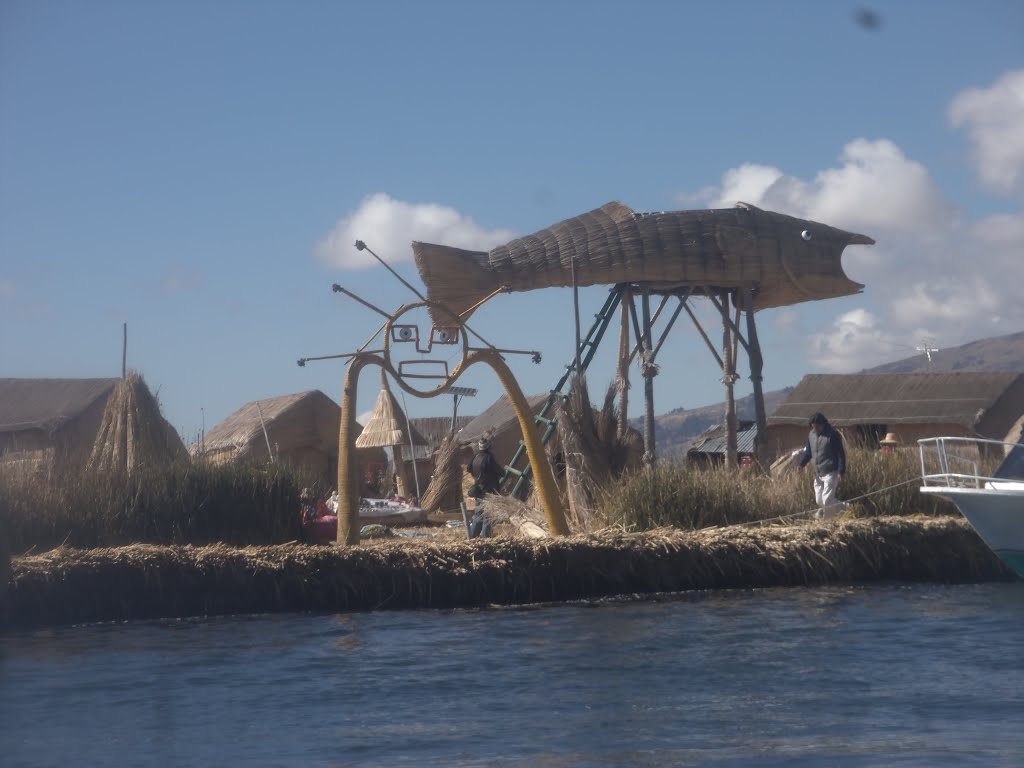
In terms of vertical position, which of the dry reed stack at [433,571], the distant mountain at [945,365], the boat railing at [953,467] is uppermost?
the distant mountain at [945,365]

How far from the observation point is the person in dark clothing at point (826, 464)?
13.3 meters

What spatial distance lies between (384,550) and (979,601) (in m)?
6.03

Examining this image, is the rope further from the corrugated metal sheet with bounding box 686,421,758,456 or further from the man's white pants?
the corrugated metal sheet with bounding box 686,421,758,456

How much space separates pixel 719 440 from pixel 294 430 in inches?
602

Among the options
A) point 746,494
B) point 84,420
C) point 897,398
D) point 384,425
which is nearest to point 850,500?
point 746,494

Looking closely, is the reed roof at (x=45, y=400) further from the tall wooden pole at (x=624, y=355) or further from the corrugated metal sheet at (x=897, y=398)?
the corrugated metal sheet at (x=897, y=398)

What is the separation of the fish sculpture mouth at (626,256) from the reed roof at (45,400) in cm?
1174

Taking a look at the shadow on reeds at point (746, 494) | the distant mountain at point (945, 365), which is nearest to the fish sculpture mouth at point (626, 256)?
the shadow on reeds at point (746, 494)

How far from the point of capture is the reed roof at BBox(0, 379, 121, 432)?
82.1 feet

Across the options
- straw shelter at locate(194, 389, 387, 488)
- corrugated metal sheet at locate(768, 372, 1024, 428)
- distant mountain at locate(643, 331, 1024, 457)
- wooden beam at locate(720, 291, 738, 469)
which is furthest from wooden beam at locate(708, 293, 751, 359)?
distant mountain at locate(643, 331, 1024, 457)

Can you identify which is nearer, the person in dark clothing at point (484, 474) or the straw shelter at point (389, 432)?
the person in dark clothing at point (484, 474)

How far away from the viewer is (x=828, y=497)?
13383 mm

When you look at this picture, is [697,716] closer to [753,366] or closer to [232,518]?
[232,518]

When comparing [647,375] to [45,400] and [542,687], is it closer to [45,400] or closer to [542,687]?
[542,687]
